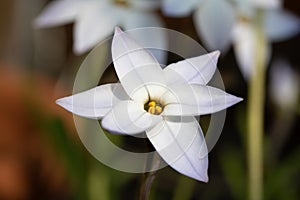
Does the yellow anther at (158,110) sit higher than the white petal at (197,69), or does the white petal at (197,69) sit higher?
the white petal at (197,69)

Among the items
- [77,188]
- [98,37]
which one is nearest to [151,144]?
[98,37]

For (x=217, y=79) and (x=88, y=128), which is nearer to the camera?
(x=217, y=79)

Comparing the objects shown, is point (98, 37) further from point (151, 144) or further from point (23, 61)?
point (23, 61)

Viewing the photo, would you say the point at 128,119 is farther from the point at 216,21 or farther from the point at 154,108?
the point at 216,21

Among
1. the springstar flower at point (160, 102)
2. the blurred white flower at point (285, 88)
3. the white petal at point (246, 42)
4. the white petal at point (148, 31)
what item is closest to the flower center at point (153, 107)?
the springstar flower at point (160, 102)

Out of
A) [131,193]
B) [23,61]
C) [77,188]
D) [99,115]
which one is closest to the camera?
[99,115]

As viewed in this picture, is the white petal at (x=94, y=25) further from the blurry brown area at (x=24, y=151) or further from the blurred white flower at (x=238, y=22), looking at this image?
the blurry brown area at (x=24, y=151)

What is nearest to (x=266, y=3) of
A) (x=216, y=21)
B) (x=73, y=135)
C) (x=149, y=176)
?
(x=216, y=21)
